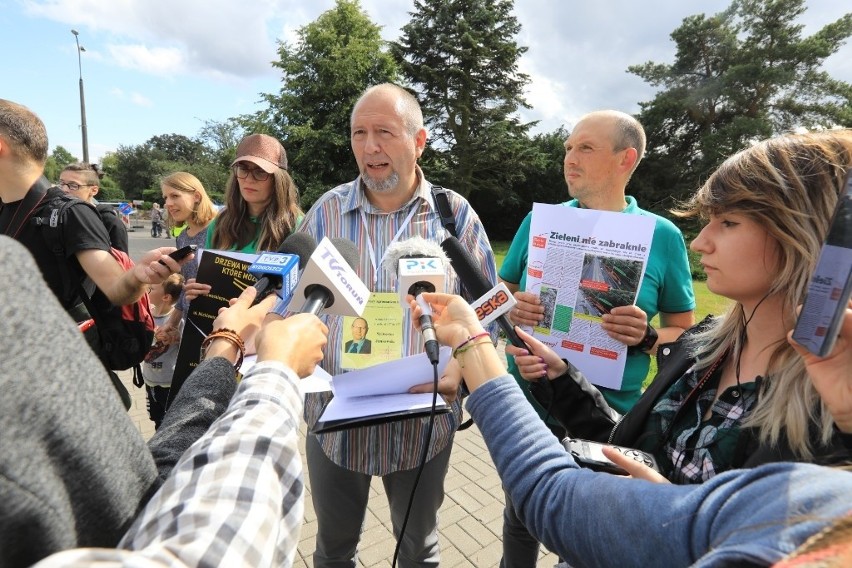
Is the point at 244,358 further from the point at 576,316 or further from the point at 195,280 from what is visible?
the point at 576,316

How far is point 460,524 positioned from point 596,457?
226cm

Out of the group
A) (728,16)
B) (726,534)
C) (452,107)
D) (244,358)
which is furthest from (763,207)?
(728,16)

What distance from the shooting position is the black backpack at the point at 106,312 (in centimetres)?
229

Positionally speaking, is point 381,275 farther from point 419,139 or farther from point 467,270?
point 419,139

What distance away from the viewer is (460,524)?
10.1 ft

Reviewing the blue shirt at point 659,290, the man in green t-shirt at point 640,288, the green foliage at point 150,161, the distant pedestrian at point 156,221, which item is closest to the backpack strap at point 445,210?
the man in green t-shirt at point 640,288

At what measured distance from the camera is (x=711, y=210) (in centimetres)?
140

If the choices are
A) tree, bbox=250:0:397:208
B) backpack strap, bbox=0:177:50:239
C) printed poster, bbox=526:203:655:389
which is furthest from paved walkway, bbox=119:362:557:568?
tree, bbox=250:0:397:208

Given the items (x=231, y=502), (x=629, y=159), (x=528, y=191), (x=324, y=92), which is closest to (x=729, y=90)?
(x=528, y=191)

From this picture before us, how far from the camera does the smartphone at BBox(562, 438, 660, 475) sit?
1.17 m

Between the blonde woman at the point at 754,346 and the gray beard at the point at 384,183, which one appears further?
Result: the gray beard at the point at 384,183

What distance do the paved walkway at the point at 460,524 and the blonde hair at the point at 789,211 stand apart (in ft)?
6.91

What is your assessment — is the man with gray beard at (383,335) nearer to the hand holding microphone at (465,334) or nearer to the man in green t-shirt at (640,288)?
the man in green t-shirt at (640,288)

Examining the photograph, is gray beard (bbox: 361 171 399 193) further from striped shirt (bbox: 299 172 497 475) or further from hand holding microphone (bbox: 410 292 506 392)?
hand holding microphone (bbox: 410 292 506 392)
